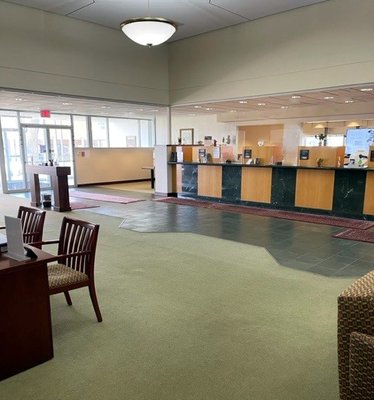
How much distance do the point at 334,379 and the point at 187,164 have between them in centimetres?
784

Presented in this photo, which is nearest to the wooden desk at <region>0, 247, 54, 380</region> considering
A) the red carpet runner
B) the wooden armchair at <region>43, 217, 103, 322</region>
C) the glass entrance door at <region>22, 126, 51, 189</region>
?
the wooden armchair at <region>43, 217, 103, 322</region>

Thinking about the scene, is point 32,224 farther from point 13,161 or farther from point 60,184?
point 13,161

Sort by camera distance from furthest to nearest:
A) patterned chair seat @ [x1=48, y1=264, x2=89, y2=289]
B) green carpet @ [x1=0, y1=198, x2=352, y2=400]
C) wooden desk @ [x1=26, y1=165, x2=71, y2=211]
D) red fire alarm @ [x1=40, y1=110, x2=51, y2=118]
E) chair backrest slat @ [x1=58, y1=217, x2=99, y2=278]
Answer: red fire alarm @ [x1=40, y1=110, x2=51, y2=118] < wooden desk @ [x1=26, y1=165, x2=71, y2=211] < chair backrest slat @ [x1=58, y1=217, x2=99, y2=278] < patterned chair seat @ [x1=48, y1=264, x2=89, y2=289] < green carpet @ [x1=0, y1=198, x2=352, y2=400]

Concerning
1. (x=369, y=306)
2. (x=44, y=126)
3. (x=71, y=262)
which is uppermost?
(x=44, y=126)

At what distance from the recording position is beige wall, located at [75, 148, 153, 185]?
12.7 metres

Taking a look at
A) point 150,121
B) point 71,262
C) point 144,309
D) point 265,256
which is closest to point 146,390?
point 144,309

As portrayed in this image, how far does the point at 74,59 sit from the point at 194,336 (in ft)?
22.6

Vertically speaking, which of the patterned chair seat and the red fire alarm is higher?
the red fire alarm

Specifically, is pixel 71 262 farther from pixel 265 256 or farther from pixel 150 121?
pixel 150 121

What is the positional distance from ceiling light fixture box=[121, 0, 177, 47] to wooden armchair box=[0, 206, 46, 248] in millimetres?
3033

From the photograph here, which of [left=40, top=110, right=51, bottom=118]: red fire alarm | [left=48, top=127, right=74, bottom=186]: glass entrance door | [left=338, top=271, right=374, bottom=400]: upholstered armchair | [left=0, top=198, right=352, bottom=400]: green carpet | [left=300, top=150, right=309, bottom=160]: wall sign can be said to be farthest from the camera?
[left=48, top=127, right=74, bottom=186]: glass entrance door

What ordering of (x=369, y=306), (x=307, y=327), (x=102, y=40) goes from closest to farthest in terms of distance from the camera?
(x=369, y=306) → (x=307, y=327) → (x=102, y=40)

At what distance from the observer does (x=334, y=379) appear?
2248 mm

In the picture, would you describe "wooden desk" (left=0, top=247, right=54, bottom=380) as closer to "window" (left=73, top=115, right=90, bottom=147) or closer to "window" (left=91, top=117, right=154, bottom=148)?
"window" (left=73, top=115, right=90, bottom=147)
